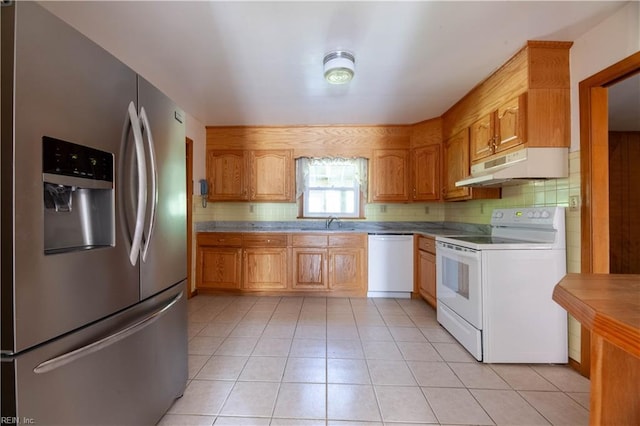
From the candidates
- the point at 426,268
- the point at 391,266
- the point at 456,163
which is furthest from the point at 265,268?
the point at 456,163

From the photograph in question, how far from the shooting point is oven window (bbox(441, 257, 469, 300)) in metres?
2.17

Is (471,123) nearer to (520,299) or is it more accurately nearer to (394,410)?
(520,299)

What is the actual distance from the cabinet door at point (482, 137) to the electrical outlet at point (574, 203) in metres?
0.73

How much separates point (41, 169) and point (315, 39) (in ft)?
5.61

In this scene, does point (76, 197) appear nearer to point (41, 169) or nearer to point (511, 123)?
point (41, 169)

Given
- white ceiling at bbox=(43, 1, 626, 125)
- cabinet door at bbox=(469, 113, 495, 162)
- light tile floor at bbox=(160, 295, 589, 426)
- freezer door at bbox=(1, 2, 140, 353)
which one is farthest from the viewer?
cabinet door at bbox=(469, 113, 495, 162)

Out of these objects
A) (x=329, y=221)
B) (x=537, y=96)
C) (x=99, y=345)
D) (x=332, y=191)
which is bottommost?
(x=99, y=345)

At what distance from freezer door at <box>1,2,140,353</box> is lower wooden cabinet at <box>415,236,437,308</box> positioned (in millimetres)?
2843

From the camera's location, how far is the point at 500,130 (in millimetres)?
2299

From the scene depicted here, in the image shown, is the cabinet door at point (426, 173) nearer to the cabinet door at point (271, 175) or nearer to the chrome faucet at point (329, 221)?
the chrome faucet at point (329, 221)

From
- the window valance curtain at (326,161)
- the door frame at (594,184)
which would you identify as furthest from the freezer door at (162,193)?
the door frame at (594,184)

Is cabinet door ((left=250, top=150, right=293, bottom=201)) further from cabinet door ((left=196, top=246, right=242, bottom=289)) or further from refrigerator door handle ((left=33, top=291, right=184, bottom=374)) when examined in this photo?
refrigerator door handle ((left=33, top=291, right=184, bottom=374))

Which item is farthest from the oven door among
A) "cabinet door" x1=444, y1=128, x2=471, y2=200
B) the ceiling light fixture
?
the ceiling light fixture

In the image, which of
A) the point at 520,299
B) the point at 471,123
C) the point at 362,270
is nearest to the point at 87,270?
the point at 520,299
